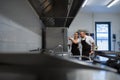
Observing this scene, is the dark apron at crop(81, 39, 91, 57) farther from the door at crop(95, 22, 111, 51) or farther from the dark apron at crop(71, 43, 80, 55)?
the door at crop(95, 22, 111, 51)

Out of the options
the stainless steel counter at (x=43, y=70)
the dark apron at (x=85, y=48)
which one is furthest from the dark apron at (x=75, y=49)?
the stainless steel counter at (x=43, y=70)

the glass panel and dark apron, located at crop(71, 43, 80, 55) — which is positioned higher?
the glass panel

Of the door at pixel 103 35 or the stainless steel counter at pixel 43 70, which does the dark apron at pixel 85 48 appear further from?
the door at pixel 103 35

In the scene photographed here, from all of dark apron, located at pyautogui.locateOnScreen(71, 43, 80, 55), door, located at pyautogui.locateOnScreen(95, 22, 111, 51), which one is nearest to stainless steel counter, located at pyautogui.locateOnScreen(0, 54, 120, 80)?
dark apron, located at pyautogui.locateOnScreen(71, 43, 80, 55)

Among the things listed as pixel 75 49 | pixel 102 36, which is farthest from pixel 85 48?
pixel 102 36

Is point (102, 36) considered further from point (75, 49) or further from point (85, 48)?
point (75, 49)

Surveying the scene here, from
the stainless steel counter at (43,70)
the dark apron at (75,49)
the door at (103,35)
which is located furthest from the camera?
the door at (103,35)

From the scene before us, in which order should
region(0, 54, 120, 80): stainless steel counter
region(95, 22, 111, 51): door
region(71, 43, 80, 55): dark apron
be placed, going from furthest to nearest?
1. region(95, 22, 111, 51): door
2. region(71, 43, 80, 55): dark apron
3. region(0, 54, 120, 80): stainless steel counter

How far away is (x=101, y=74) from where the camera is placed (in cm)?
41

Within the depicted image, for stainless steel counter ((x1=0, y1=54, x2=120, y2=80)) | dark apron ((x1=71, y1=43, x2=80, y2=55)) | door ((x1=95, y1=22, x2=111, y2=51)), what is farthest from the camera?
door ((x1=95, y1=22, x2=111, y2=51))

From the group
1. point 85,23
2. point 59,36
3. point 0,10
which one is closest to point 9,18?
point 0,10

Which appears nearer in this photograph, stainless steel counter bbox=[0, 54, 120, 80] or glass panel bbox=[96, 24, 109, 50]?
stainless steel counter bbox=[0, 54, 120, 80]

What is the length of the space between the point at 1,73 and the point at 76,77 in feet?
0.46

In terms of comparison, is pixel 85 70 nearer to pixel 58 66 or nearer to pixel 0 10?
pixel 58 66
